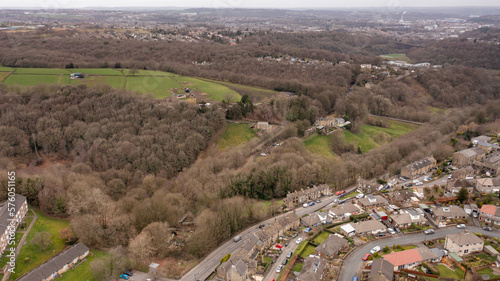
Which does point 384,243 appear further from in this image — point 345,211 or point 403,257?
point 345,211

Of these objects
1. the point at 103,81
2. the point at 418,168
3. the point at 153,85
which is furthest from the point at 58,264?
the point at 153,85

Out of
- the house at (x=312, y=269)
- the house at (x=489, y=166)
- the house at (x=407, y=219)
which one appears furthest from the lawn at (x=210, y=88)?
the house at (x=312, y=269)

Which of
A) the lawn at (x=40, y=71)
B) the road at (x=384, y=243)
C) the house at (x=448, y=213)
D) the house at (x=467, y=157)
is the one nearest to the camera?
the road at (x=384, y=243)

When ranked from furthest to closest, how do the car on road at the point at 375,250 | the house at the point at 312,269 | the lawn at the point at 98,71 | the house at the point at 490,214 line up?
the lawn at the point at 98,71 < the house at the point at 490,214 < the car on road at the point at 375,250 < the house at the point at 312,269

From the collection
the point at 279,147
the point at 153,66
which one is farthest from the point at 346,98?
the point at 153,66

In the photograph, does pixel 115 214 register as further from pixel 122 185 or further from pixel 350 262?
pixel 350 262

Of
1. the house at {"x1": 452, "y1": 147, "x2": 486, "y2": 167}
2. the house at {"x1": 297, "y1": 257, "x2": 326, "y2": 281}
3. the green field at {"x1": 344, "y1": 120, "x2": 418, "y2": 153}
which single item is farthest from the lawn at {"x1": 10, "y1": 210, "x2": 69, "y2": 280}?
the house at {"x1": 452, "y1": 147, "x2": 486, "y2": 167}

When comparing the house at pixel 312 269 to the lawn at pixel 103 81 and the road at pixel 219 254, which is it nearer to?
the road at pixel 219 254
